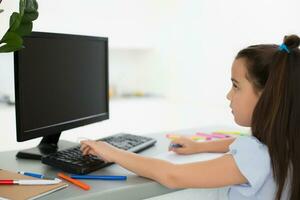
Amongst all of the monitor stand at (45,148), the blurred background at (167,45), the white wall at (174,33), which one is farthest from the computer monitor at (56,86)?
the white wall at (174,33)

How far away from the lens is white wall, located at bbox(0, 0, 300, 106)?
2.68 m

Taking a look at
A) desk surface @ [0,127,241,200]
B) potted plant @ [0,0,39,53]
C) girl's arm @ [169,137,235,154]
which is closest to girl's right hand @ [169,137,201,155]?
girl's arm @ [169,137,235,154]

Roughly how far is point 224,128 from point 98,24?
1.63m

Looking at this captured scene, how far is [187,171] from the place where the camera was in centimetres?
92

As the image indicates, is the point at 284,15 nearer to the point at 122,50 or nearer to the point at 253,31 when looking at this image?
the point at 253,31

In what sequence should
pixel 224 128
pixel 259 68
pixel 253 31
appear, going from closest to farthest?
pixel 259 68
pixel 224 128
pixel 253 31

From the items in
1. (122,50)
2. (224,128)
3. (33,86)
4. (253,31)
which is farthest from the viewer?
(122,50)

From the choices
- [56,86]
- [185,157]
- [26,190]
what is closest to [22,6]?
[56,86]

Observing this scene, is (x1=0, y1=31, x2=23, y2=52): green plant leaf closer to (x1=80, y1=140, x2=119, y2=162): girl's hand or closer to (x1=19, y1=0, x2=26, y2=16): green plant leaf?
(x1=19, y1=0, x2=26, y2=16): green plant leaf

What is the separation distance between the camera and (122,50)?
362 cm

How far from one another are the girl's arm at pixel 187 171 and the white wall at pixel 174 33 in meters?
1.82

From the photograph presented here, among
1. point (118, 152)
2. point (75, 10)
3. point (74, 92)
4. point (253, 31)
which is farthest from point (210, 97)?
point (118, 152)

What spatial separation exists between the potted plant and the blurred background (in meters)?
1.62

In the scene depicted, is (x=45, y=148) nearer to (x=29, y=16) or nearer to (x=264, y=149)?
(x=29, y=16)
